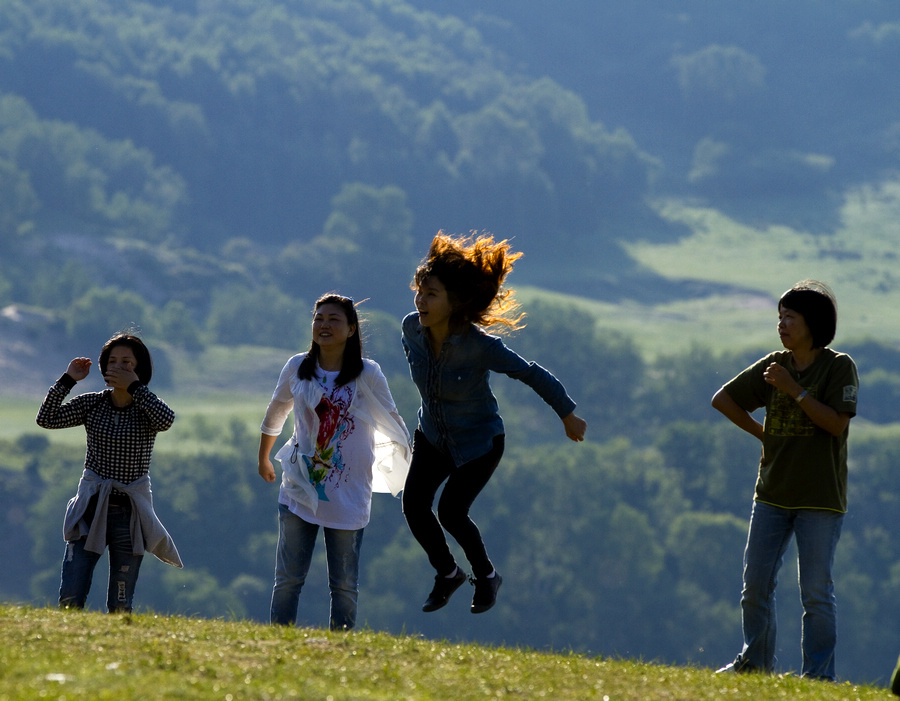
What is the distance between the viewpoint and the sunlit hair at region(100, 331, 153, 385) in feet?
22.7

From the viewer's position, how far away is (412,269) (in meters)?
147

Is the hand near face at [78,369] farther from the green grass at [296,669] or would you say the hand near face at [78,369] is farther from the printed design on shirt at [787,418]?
the printed design on shirt at [787,418]

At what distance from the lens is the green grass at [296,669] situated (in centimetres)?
445

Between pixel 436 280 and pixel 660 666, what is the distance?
2.34 meters

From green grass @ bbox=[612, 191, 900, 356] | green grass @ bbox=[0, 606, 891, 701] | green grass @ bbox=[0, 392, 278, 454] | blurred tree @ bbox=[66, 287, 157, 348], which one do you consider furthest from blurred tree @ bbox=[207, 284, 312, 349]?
green grass @ bbox=[0, 606, 891, 701]

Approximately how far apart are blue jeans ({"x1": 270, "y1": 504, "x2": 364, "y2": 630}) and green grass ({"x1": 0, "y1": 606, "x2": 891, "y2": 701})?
22.3 inches

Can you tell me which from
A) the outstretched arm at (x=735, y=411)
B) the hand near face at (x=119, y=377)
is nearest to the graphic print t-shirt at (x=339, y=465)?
the hand near face at (x=119, y=377)

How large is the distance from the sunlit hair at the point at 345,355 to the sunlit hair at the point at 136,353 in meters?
0.94

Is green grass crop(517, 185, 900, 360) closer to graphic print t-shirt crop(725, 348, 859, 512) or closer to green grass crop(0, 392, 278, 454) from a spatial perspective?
green grass crop(0, 392, 278, 454)

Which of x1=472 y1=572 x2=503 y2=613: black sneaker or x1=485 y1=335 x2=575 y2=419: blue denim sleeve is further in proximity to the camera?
x1=472 y1=572 x2=503 y2=613: black sneaker

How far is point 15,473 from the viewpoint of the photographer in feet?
291

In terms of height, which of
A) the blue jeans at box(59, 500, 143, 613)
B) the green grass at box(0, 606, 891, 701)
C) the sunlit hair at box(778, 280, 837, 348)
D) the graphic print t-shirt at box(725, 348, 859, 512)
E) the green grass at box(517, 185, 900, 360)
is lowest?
the green grass at box(0, 606, 891, 701)

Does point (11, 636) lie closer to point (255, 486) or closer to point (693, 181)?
point (255, 486)

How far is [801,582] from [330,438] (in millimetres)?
2653
